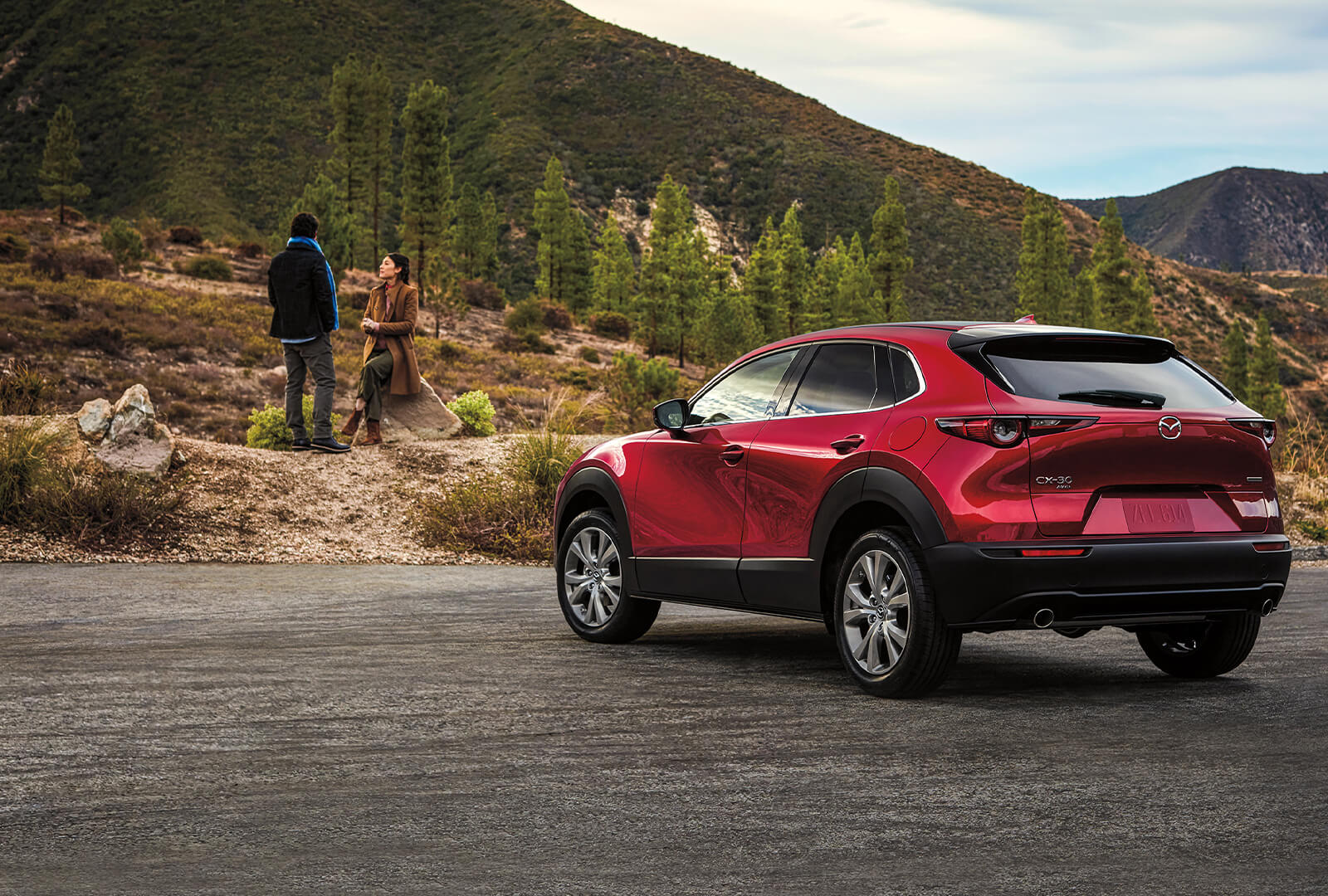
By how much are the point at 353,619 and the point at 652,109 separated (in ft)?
399

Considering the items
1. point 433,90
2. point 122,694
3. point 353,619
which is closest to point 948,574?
point 122,694

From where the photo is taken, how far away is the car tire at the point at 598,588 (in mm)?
8289

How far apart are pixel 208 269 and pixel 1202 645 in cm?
4864

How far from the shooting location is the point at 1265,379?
3044 inches

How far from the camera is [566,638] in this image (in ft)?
28.2

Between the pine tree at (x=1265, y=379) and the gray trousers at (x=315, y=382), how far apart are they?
2749 inches

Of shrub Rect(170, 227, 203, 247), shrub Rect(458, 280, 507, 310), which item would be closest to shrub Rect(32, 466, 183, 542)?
shrub Rect(458, 280, 507, 310)

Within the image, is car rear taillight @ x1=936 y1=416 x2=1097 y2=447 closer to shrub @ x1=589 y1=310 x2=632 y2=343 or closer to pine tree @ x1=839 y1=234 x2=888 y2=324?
pine tree @ x1=839 y1=234 x2=888 y2=324

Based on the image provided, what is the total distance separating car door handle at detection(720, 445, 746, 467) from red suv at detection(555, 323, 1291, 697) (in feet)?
0.03

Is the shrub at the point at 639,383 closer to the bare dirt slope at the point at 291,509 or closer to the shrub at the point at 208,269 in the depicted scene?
the bare dirt slope at the point at 291,509

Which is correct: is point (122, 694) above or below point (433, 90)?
below

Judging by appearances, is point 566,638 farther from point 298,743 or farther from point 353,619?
point 298,743

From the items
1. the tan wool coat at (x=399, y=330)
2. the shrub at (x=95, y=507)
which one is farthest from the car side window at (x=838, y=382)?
the tan wool coat at (x=399, y=330)

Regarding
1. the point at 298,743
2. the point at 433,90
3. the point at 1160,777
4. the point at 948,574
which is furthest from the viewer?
the point at 433,90
